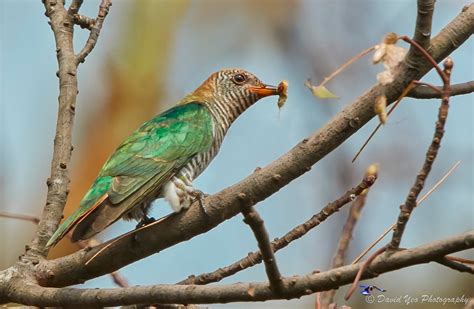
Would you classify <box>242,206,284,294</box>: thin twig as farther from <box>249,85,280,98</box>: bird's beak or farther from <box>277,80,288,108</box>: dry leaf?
<box>249,85,280,98</box>: bird's beak

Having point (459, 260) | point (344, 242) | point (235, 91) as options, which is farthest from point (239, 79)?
point (459, 260)

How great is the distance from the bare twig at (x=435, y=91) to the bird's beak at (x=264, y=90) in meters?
2.44

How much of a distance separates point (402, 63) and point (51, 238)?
1.80m

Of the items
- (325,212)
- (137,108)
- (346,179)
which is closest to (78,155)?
(137,108)

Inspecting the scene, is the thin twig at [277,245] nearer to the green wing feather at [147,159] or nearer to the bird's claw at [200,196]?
the bird's claw at [200,196]

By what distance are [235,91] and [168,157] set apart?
1.13m

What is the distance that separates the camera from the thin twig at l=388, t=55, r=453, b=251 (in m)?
2.17

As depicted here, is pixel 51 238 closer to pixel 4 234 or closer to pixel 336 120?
pixel 336 120

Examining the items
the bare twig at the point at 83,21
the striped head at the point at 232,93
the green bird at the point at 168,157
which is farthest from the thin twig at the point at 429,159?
the striped head at the point at 232,93

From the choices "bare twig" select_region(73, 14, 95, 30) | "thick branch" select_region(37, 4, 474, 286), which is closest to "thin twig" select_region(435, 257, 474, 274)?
"thick branch" select_region(37, 4, 474, 286)

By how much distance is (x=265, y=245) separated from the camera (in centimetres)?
225

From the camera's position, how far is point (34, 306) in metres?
3.15

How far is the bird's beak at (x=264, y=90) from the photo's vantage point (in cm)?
517

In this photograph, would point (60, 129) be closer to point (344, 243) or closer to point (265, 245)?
point (344, 243)
